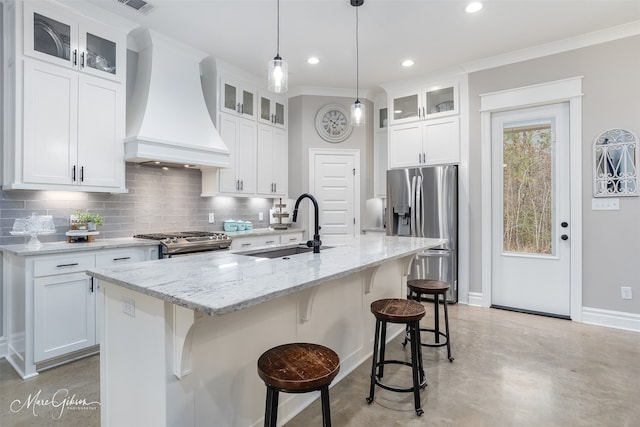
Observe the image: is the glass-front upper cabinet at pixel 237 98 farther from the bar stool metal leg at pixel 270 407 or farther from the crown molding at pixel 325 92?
the bar stool metal leg at pixel 270 407

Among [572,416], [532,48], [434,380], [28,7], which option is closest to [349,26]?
[532,48]

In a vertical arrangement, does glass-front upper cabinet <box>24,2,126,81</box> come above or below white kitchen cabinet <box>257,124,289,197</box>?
above

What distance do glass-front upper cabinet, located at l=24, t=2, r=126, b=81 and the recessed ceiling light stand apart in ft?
10.6

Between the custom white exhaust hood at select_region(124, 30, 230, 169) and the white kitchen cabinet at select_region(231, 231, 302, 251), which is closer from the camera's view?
the custom white exhaust hood at select_region(124, 30, 230, 169)

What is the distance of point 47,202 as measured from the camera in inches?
119

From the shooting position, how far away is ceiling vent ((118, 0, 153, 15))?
2.94 meters

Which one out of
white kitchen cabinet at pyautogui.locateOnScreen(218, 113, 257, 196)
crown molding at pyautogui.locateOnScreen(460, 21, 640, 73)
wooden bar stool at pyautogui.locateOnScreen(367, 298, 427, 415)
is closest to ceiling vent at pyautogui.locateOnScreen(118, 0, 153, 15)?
white kitchen cabinet at pyautogui.locateOnScreen(218, 113, 257, 196)

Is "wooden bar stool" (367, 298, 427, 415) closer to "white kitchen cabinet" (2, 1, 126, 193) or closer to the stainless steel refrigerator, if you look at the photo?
the stainless steel refrigerator

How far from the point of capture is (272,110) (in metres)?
4.99

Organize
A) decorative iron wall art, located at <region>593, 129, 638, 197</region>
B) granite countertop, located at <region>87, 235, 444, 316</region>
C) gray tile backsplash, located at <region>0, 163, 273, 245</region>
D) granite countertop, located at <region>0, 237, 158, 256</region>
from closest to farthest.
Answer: granite countertop, located at <region>87, 235, 444, 316</region> < granite countertop, located at <region>0, 237, 158, 256</region> < gray tile backsplash, located at <region>0, 163, 273, 245</region> < decorative iron wall art, located at <region>593, 129, 638, 197</region>

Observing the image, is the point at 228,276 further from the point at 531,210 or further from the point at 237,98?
the point at 531,210

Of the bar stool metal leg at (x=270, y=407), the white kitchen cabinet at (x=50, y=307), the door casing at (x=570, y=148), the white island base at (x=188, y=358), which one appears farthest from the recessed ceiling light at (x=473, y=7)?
the white kitchen cabinet at (x=50, y=307)

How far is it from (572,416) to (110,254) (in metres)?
3.54

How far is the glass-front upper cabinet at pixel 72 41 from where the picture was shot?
2.71 meters
